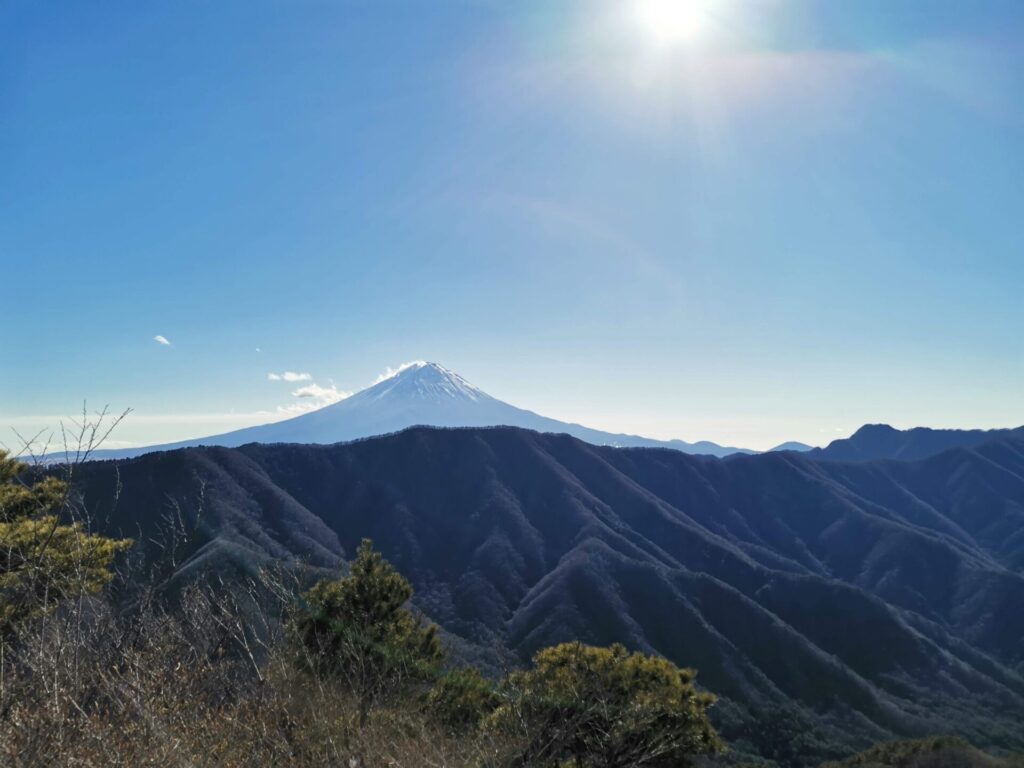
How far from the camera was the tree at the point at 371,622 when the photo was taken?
1369 cm

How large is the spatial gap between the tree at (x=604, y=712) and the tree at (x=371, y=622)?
11.4ft

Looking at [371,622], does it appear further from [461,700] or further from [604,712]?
[604,712]

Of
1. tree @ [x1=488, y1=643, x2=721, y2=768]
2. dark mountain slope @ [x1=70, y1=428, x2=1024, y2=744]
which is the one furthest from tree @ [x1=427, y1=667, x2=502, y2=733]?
dark mountain slope @ [x1=70, y1=428, x2=1024, y2=744]

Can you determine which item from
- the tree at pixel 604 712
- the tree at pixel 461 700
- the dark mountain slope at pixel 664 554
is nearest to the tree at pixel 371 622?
the tree at pixel 461 700

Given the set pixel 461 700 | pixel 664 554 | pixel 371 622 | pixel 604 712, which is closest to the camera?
pixel 604 712

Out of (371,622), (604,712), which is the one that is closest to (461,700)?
(371,622)

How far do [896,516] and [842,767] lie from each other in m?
120

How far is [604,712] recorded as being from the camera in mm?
8508

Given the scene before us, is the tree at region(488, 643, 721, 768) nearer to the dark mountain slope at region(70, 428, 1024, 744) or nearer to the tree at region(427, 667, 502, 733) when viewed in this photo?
the tree at region(427, 667, 502, 733)

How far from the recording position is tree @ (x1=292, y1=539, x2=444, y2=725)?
1369cm

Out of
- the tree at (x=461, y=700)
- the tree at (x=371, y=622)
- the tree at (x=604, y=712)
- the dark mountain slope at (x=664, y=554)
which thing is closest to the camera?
the tree at (x=604, y=712)

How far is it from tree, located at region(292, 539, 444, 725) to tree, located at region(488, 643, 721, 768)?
349 cm

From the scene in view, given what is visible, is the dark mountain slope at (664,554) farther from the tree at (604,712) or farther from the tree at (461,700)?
the tree at (604,712)

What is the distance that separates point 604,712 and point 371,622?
9.22 metres
